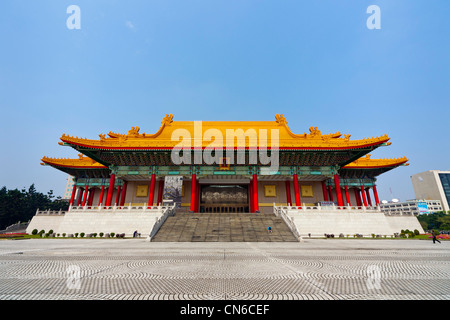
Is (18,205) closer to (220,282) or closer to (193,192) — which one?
(193,192)

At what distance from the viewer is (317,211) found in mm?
20922

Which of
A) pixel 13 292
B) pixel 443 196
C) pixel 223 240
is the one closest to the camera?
pixel 13 292

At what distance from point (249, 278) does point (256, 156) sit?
21591 millimetres

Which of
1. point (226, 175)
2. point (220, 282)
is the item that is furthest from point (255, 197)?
point (220, 282)

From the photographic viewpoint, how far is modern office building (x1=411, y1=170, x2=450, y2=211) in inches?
3777

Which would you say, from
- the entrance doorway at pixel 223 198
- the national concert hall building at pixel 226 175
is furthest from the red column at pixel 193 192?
the entrance doorway at pixel 223 198

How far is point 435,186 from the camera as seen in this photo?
97875 mm

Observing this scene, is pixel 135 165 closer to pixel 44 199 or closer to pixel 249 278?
pixel 249 278

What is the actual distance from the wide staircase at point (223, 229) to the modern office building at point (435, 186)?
397 feet

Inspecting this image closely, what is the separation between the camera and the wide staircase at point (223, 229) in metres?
15.3

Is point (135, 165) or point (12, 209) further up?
point (135, 165)

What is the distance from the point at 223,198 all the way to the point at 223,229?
42.3 feet

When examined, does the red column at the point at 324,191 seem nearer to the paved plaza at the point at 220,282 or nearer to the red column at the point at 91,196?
the paved plaza at the point at 220,282

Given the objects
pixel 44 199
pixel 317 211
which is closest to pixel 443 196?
pixel 317 211
